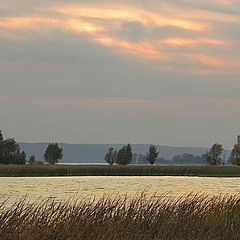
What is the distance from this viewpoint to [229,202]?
1609 centimetres

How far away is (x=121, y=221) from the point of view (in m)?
13.1

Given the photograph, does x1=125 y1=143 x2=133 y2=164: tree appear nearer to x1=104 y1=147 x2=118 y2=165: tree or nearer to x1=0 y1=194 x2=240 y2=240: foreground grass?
x1=104 y1=147 x2=118 y2=165: tree

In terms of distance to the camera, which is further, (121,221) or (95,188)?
(95,188)

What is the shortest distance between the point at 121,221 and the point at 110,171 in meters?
57.9

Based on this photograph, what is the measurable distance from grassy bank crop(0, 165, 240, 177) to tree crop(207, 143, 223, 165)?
25.4 meters

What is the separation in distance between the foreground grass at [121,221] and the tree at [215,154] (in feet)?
296

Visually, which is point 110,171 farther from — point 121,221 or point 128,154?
point 121,221

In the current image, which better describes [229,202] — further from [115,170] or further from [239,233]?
[115,170]

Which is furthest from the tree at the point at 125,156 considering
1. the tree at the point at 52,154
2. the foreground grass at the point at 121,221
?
the foreground grass at the point at 121,221

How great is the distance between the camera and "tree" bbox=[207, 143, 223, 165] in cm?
10544

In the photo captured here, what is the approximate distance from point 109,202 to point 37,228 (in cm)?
256

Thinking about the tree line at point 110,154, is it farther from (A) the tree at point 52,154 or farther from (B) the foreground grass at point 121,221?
(B) the foreground grass at point 121,221

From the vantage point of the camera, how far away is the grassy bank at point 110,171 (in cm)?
6756

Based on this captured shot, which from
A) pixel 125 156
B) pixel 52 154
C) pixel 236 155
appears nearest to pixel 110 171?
pixel 236 155
